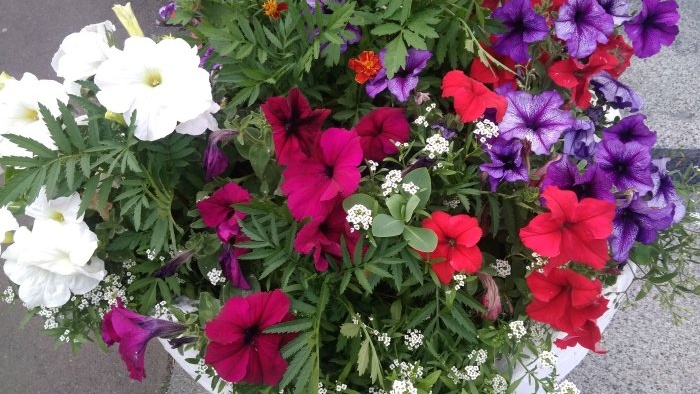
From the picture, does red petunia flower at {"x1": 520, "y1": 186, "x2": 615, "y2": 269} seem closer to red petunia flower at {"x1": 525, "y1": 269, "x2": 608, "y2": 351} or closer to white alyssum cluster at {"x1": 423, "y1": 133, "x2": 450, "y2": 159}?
red petunia flower at {"x1": 525, "y1": 269, "x2": 608, "y2": 351}

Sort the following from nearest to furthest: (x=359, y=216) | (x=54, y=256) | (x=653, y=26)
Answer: (x=359, y=216), (x=54, y=256), (x=653, y=26)

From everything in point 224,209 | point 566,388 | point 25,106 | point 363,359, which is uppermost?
point 25,106

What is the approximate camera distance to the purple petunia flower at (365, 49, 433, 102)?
921 millimetres

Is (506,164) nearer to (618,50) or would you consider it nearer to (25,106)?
(618,50)

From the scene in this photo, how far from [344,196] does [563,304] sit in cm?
32

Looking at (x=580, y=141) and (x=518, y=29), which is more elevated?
(x=518, y=29)

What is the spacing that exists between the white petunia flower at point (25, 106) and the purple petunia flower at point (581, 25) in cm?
73

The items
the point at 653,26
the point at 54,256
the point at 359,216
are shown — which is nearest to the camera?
the point at 359,216

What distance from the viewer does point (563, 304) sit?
0.84 meters

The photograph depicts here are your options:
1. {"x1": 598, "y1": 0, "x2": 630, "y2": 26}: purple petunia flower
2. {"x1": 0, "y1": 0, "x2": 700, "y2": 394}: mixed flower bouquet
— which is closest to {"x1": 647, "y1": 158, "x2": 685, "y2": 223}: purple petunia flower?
{"x1": 0, "y1": 0, "x2": 700, "y2": 394}: mixed flower bouquet

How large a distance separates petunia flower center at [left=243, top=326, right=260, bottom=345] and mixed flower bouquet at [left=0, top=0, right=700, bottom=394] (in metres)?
0.01

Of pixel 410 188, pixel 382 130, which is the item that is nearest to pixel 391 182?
pixel 410 188

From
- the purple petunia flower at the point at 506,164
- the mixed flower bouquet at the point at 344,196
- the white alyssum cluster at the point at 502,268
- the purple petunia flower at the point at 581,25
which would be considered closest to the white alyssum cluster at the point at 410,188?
the mixed flower bouquet at the point at 344,196

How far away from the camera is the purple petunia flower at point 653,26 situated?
0.96 meters
